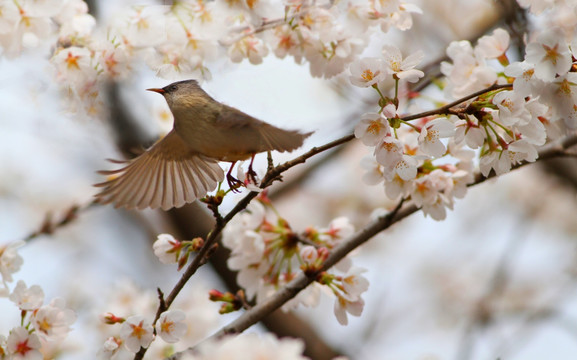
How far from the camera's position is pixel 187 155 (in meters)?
2.23

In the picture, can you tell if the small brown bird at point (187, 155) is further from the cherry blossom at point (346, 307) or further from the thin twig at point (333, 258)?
the cherry blossom at point (346, 307)

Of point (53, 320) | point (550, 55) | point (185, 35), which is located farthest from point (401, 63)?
point (53, 320)

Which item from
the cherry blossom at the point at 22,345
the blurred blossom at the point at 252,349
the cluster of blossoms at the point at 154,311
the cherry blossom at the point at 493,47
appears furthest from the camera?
the cluster of blossoms at the point at 154,311

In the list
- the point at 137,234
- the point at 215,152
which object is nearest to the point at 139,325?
the point at 215,152

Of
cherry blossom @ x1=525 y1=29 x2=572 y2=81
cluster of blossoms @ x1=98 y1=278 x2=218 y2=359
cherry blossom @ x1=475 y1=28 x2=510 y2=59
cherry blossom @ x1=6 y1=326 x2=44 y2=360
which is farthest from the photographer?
cluster of blossoms @ x1=98 y1=278 x2=218 y2=359

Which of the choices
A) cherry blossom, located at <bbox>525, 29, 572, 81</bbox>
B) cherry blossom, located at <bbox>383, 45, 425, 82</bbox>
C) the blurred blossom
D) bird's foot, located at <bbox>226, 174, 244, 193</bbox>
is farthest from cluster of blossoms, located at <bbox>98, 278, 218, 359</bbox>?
cherry blossom, located at <bbox>525, 29, 572, 81</bbox>

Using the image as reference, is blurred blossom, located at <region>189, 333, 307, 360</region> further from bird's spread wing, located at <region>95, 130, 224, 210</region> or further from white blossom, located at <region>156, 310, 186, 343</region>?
bird's spread wing, located at <region>95, 130, 224, 210</region>

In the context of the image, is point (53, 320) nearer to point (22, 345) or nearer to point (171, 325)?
point (22, 345)

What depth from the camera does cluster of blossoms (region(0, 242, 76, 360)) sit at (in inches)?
80.6

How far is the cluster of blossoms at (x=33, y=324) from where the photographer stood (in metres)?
2.05

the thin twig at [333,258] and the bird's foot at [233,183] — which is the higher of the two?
the bird's foot at [233,183]

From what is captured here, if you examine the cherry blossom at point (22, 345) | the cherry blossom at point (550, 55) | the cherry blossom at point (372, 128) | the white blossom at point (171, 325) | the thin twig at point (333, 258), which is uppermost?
the cherry blossom at point (550, 55)

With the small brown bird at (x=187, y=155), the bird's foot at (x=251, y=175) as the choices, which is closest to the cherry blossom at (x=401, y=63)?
the small brown bird at (x=187, y=155)

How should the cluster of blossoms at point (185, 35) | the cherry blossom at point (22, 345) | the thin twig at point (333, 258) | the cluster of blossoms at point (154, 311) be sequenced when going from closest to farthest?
the cherry blossom at point (22, 345) < the thin twig at point (333, 258) < the cluster of blossoms at point (185, 35) < the cluster of blossoms at point (154, 311)
